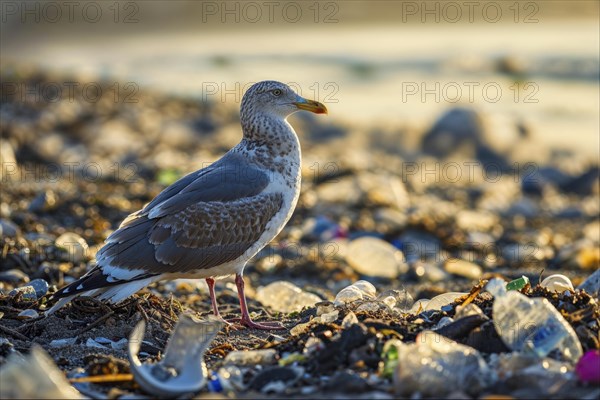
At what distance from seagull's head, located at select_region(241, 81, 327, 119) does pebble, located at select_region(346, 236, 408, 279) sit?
175 centimetres

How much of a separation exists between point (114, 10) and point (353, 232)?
24023mm

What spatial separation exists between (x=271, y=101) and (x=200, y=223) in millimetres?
1174

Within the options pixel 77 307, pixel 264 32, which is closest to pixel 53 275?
pixel 77 307

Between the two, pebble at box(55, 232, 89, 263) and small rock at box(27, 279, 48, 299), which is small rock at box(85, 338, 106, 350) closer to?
small rock at box(27, 279, 48, 299)

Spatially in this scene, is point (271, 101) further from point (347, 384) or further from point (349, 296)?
point (347, 384)

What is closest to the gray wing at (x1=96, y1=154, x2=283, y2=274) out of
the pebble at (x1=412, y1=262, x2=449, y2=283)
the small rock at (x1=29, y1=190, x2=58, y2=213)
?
the pebble at (x1=412, y1=262, x2=449, y2=283)

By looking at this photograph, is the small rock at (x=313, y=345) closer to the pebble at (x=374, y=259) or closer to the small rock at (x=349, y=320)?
the small rock at (x=349, y=320)

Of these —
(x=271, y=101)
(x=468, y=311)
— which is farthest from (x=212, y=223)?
(x=468, y=311)

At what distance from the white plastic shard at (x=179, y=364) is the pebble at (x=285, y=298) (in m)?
2.18

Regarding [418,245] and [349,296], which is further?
[418,245]

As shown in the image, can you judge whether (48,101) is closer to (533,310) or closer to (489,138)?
(489,138)

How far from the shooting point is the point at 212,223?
6.18 meters

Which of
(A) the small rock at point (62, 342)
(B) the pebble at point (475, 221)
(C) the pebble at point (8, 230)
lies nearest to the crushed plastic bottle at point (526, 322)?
(A) the small rock at point (62, 342)

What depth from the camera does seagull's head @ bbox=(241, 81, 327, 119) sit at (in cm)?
679
